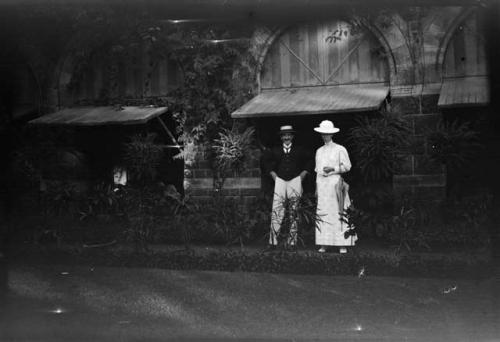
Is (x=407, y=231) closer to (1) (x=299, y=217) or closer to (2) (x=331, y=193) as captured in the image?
(2) (x=331, y=193)

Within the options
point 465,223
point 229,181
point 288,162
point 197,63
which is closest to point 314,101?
point 288,162

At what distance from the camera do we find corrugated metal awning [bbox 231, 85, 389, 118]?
7.39 m

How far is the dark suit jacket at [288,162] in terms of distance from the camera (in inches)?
301

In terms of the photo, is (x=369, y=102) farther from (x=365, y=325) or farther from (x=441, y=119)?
(x=365, y=325)

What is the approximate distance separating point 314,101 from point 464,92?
7.03 feet

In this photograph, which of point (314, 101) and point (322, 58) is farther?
point (322, 58)

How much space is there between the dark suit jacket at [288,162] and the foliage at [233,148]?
0.50 metres

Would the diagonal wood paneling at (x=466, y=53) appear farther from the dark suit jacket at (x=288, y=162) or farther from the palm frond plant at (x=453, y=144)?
the dark suit jacket at (x=288, y=162)

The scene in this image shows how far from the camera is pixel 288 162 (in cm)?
764

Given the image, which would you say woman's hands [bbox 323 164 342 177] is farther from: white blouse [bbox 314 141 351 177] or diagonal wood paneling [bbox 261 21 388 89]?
diagonal wood paneling [bbox 261 21 388 89]

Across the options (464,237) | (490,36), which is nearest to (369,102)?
(464,237)

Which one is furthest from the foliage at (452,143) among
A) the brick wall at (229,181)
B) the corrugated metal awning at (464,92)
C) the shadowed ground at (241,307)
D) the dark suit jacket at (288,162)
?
the brick wall at (229,181)

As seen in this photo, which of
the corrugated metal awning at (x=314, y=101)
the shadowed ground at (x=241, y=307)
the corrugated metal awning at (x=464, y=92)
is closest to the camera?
the shadowed ground at (x=241, y=307)

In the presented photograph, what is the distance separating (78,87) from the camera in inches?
365
